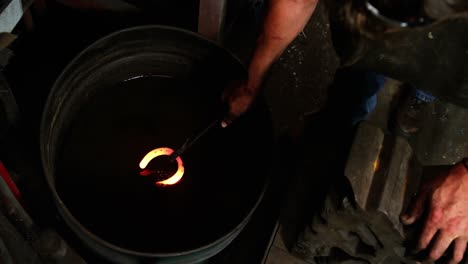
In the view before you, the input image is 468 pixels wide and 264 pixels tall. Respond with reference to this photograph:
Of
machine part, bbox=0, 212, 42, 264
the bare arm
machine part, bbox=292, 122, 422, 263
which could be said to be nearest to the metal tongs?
the bare arm

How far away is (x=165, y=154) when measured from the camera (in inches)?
81.3

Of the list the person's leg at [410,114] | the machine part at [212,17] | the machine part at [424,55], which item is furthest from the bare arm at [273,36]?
the person's leg at [410,114]

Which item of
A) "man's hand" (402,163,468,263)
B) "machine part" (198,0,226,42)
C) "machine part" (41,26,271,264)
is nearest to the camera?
"man's hand" (402,163,468,263)

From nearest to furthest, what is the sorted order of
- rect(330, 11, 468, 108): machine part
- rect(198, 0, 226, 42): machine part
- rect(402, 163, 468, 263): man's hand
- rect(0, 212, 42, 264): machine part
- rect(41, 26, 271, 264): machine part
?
rect(330, 11, 468, 108): machine part, rect(0, 212, 42, 264): machine part, rect(402, 163, 468, 263): man's hand, rect(41, 26, 271, 264): machine part, rect(198, 0, 226, 42): machine part

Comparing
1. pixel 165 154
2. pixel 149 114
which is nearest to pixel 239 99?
pixel 165 154

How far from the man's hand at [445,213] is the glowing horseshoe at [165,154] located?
94 cm

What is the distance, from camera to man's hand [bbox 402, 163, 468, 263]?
5.07 feet

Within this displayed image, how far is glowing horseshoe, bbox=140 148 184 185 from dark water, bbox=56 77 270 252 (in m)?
0.04

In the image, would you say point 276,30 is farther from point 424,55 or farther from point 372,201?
point 372,201

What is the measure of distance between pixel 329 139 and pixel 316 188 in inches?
11.2

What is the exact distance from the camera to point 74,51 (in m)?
2.54

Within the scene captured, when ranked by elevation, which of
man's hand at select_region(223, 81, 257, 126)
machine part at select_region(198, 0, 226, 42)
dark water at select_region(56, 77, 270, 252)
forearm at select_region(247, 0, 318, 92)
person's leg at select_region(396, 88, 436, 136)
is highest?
forearm at select_region(247, 0, 318, 92)

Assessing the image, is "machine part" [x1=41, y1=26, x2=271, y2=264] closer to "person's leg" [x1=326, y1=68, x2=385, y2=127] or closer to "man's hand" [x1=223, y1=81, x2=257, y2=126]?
"man's hand" [x1=223, y1=81, x2=257, y2=126]

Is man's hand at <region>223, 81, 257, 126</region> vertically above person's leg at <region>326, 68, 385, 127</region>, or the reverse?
man's hand at <region>223, 81, 257, 126</region>
